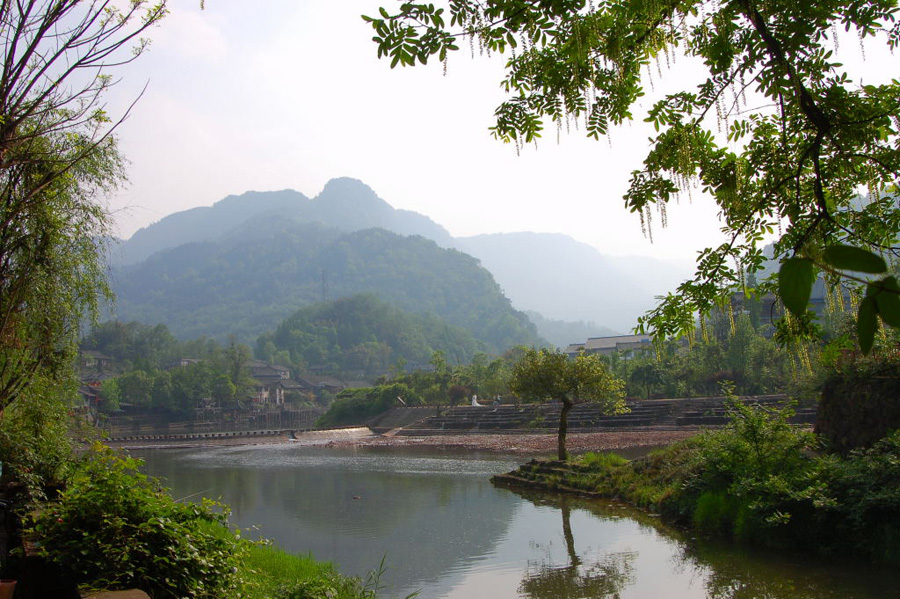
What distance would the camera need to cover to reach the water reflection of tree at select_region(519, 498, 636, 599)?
8648 millimetres

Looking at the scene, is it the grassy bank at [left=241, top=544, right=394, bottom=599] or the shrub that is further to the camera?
the grassy bank at [left=241, top=544, right=394, bottom=599]

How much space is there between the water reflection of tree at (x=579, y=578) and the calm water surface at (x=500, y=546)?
0.02m

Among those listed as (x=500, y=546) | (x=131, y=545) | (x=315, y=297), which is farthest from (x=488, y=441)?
(x=315, y=297)

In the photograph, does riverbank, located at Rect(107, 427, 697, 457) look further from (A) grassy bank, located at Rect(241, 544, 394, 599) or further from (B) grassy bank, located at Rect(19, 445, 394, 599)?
(B) grassy bank, located at Rect(19, 445, 394, 599)

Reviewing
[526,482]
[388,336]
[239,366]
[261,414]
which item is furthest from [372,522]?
[388,336]

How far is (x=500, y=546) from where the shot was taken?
11.6m

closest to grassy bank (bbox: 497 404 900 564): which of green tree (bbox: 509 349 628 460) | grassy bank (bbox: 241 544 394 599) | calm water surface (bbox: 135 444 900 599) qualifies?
calm water surface (bbox: 135 444 900 599)

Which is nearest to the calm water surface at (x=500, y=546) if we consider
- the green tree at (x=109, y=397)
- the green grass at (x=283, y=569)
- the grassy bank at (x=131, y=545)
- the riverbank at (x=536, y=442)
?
the green grass at (x=283, y=569)

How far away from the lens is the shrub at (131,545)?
3.55 meters

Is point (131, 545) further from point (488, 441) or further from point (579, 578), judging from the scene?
point (488, 441)

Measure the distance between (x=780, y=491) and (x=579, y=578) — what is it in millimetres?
3430

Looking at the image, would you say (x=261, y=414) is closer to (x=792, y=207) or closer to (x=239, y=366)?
(x=239, y=366)

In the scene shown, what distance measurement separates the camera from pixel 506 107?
4.11 meters

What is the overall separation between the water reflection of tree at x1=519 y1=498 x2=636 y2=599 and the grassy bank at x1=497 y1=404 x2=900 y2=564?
2.10 m
